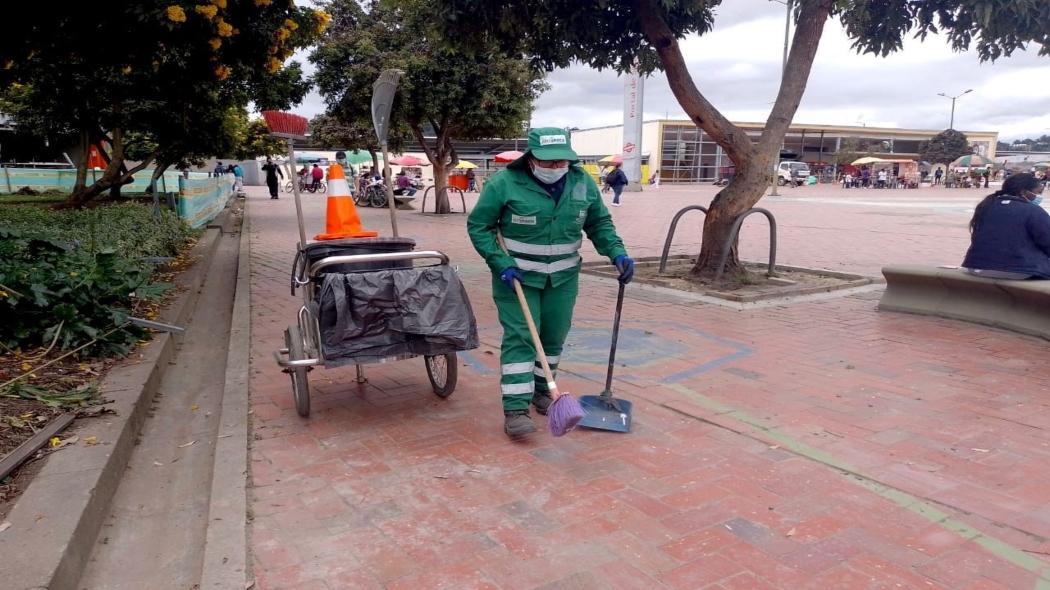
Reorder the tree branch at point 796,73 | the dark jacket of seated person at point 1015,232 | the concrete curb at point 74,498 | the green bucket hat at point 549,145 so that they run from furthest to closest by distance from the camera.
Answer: the tree branch at point 796,73 < the dark jacket of seated person at point 1015,232 < the green bucket hat at point 549,145 < the concrete curb at point 74,498

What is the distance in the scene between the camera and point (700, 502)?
3.26 metres

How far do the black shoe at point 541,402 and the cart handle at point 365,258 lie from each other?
39.7 inches

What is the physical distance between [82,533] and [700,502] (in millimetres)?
2564

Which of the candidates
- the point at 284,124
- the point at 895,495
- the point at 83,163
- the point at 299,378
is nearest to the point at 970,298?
the point at 895,495

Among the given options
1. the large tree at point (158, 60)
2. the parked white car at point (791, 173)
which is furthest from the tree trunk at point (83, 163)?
the parked white car at point (791, 173)

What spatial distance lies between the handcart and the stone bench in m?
4.90

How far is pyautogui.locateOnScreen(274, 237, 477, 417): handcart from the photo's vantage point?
396 cm

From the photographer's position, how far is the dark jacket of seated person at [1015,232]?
6.09m

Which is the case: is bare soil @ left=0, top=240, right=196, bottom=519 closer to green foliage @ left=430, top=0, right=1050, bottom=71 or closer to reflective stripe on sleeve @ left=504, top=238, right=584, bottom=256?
reflective stripe on sleeve @ left=504, top=238, right=584, bottom=256

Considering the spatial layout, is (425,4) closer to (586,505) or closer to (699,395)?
(699,395)

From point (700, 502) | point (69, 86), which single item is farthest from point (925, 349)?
point (69, 86)

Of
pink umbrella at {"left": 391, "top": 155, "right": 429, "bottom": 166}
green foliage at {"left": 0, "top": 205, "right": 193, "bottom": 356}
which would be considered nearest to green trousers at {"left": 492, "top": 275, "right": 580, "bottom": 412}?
green foliage at {"left": 0, "top": 205, "right": 193, "bottom": 356}

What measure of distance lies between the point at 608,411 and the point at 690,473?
2.48 feet

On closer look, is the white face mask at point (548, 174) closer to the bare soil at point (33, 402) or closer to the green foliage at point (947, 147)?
the bare soil at point (33, 402)
